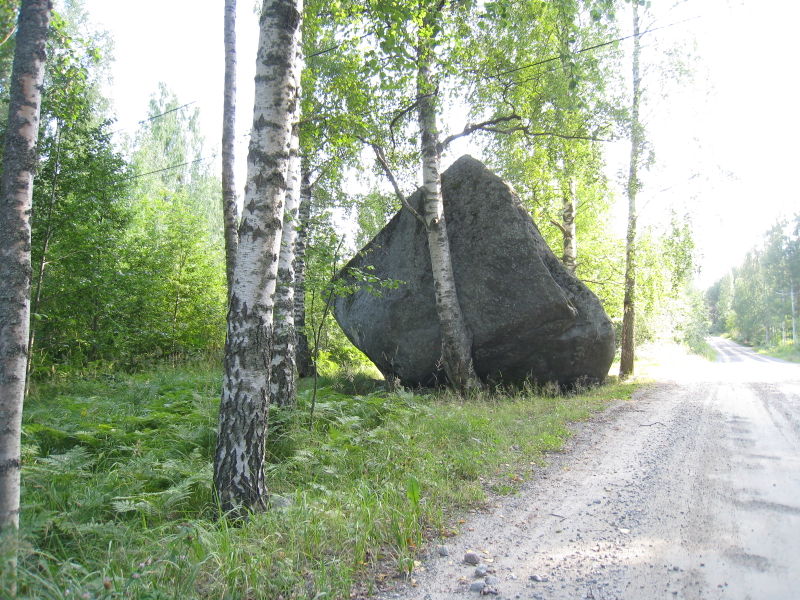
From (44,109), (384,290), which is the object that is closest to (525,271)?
(384,290)

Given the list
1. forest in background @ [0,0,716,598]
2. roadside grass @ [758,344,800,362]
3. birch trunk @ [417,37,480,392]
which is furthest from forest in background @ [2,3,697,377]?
roadside grass @ [758,344,800,362]

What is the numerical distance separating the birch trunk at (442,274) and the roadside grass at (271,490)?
2019 millimetres

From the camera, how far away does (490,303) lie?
9.88 m

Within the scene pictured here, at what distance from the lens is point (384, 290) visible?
11117mm

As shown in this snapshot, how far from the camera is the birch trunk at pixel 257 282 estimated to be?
3713 millimetres

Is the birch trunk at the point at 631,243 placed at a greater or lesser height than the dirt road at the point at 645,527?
greater

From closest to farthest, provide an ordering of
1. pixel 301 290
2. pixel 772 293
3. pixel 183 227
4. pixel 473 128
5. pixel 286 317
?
Answer: pixel 286 317 < pixel 473 128 < pixel 301 290 < pixel 183 227 < pixel 772 293

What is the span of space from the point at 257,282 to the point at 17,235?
150 centimetres

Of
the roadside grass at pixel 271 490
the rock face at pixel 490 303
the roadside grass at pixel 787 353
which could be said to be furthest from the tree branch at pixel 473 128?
the roadside grass at pixel 787 353

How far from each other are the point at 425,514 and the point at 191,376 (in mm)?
9439

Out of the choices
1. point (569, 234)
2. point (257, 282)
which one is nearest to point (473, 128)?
point (569, 234)

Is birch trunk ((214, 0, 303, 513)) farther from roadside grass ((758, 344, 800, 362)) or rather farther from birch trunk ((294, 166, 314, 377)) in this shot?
roadside grass ((758, 344, 800, 362))

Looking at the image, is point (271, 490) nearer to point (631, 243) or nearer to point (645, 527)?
point (645, 527)

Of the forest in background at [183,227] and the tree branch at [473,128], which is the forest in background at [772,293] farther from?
the tree branch at [473,128]
